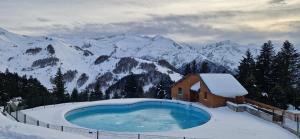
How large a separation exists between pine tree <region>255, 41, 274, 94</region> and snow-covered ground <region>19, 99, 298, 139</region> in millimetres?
10647

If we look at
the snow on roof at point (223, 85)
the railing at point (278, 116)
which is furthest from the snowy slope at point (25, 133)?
the snow on roof at point (223, 85)

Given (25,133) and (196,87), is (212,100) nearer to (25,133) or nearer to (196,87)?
(196,87)

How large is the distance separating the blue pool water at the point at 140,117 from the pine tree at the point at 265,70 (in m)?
10.3

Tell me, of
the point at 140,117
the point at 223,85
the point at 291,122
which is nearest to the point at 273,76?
the point at 223,85

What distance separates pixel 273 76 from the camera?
132ft

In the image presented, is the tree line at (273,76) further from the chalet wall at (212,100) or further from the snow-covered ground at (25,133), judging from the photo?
the snow-covered ground at (25,133)

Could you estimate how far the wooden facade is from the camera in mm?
32719

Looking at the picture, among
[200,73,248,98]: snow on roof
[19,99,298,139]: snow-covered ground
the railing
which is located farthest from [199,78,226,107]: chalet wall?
the railing

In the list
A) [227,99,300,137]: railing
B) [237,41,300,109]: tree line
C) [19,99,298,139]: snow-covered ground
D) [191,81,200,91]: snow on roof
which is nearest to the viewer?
[19,99,298,139]: snow-covered ground

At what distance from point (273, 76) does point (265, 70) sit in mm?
1104

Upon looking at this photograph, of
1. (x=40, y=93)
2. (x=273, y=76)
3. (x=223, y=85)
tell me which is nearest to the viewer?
(x=223, y=85)

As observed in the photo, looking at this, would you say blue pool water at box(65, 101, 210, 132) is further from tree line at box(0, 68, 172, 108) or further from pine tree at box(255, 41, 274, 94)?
pine tree at box(255, 41, 274, 94)

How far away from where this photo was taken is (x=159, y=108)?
1433 inches

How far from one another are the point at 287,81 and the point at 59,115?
82.3 ft
